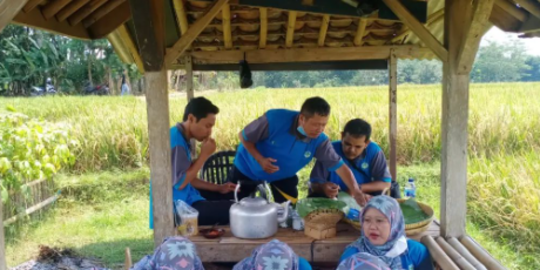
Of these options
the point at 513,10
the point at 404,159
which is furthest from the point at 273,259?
the point at 404,159

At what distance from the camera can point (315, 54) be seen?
5285 mm

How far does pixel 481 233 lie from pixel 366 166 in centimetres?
273

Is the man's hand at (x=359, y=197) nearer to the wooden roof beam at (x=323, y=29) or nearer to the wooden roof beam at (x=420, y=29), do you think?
the wooden roof beam at (x=420, y=29)

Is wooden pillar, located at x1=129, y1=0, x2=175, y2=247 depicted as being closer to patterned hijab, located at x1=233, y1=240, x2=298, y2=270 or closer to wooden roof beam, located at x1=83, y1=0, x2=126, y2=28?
patterned hijab, located at x1=233, y1=240, x2=298, y2=270

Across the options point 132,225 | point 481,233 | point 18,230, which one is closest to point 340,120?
point 481,233

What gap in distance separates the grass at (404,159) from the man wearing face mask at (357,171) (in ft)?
6.95

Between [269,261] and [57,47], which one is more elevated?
[57,47]

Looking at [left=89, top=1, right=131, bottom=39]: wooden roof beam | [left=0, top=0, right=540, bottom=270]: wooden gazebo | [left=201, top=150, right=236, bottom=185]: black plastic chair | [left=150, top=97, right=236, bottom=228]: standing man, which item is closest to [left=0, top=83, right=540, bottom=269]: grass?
[left=201, top=150, right=236, bottom=185]: black plastic chair

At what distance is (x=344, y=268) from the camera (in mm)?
2215

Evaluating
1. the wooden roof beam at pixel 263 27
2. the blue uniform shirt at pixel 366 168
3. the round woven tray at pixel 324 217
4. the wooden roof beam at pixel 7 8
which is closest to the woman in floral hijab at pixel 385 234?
the round woven tray at pixel 324 217

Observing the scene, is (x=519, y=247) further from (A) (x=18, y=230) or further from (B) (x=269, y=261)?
(A) (x=18, y=230)

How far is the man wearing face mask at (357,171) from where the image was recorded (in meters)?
3.63

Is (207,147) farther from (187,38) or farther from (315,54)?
(315,54)

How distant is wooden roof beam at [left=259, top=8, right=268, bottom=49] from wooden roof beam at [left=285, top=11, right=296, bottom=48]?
25 centimetres
